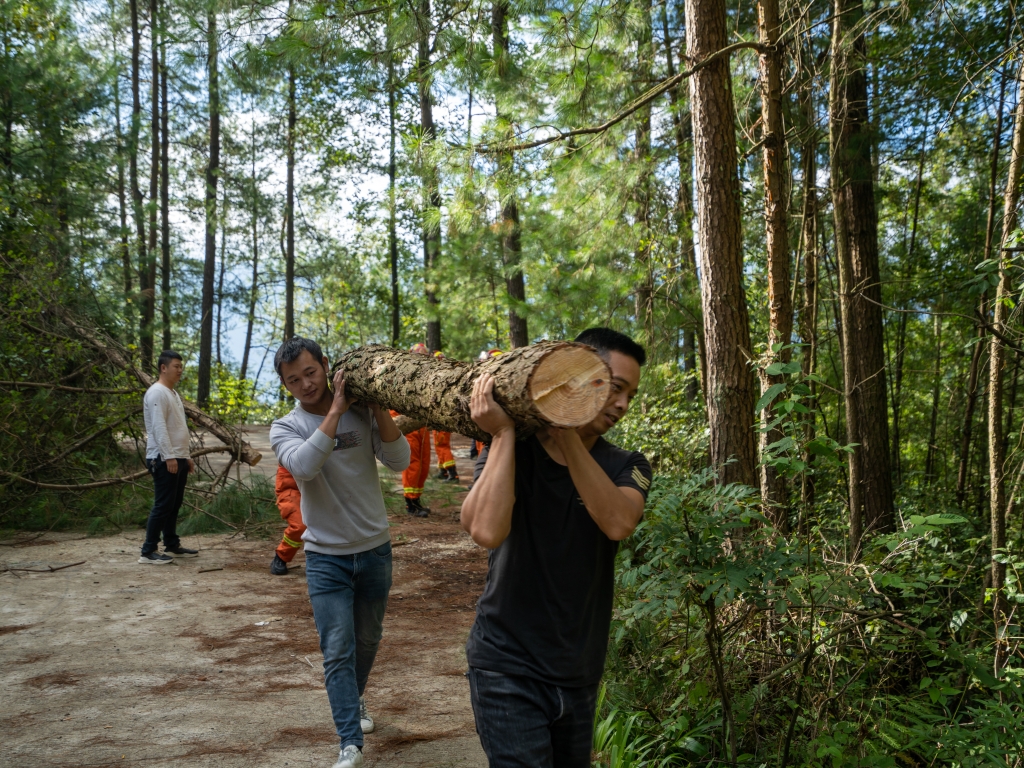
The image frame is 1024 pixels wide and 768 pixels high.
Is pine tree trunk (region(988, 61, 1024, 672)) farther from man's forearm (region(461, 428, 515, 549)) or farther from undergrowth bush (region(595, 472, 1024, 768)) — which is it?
man's forearm (region(461, 428, 515, 549))

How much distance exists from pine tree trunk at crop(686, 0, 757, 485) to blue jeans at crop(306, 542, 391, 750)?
2591 mm

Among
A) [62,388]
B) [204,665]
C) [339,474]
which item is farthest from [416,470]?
[339,474]

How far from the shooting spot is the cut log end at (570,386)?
6.83ft

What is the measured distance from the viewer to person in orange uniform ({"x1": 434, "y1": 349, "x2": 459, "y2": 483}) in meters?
11.8

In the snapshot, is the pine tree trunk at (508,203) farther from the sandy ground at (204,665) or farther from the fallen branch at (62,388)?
the fallen branch at (62,388)

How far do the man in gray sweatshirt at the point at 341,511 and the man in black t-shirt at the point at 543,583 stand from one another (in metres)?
1.42

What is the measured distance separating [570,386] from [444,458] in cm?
1023

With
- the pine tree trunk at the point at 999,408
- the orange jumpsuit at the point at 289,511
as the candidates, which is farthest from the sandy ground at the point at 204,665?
the pine tree trunk at the point at 999,408

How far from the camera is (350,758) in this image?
10.6 feet

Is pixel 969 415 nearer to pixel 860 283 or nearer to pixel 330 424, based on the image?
pixel 860 283

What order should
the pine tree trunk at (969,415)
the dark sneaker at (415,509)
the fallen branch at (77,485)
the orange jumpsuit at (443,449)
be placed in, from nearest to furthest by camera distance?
the pine tree trunk at (969,415), the fallen branch at (77,485), the dark sneaker at (415,509), the orange jumpsuit at (443,449)

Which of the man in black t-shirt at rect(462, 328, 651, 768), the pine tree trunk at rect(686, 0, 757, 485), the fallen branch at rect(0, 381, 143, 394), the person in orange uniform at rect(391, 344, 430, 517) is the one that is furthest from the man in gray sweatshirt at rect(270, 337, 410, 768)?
the fallen branch at rect(0, 381, 143, 394)

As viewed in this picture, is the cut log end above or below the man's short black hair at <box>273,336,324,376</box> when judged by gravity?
below

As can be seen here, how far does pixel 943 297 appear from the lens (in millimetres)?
8031
